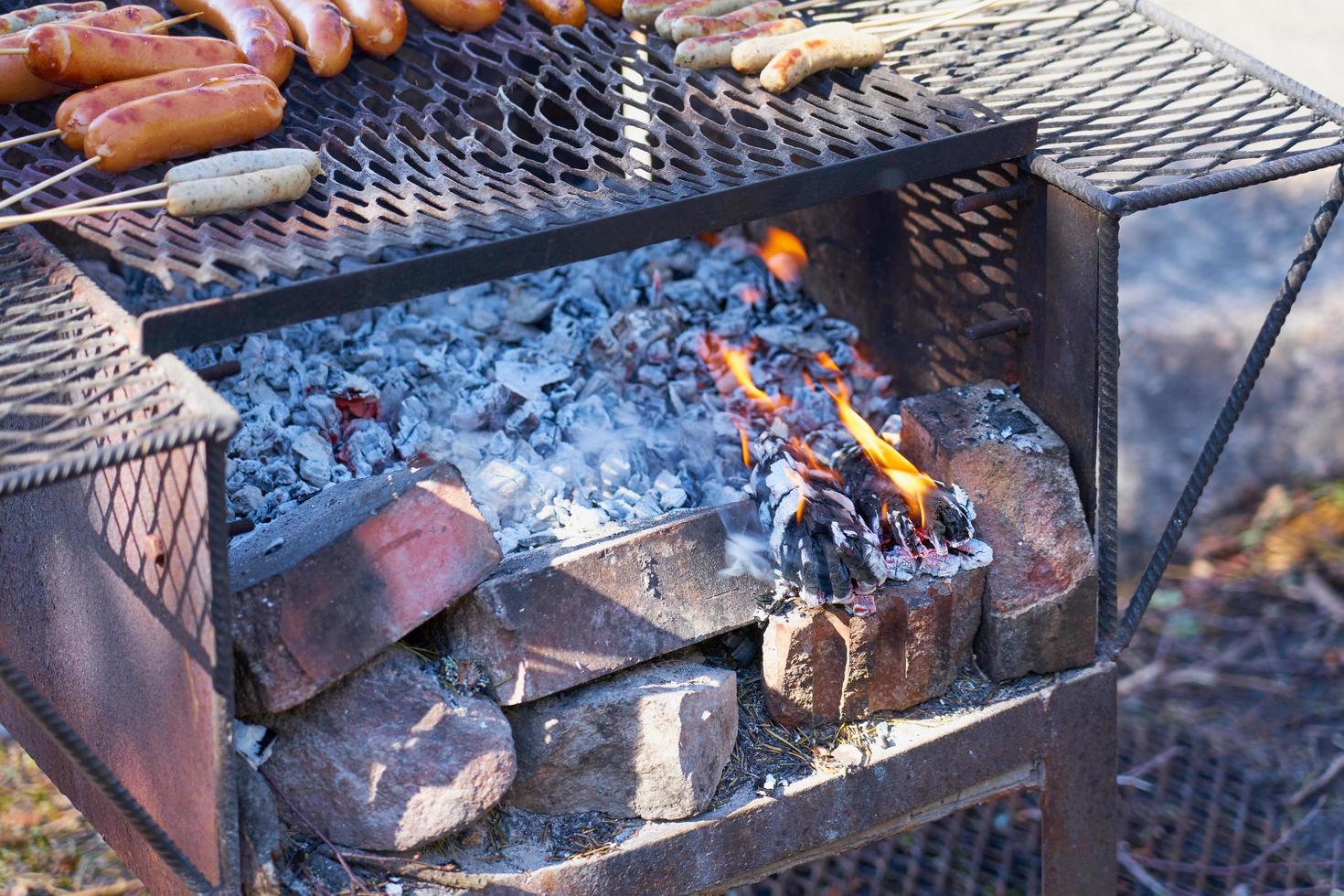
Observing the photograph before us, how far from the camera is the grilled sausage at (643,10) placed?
2943 millimetres

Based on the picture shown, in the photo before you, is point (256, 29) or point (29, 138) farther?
point (256, 29)

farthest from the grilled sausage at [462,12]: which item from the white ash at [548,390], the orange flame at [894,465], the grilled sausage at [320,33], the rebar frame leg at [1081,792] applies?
the rebar frame leg at [1081,792]

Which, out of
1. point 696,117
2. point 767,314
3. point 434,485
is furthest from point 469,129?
point 767,314

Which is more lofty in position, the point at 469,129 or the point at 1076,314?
the point at 469,129

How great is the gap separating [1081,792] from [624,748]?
104 cm

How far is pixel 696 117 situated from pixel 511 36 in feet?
1.96

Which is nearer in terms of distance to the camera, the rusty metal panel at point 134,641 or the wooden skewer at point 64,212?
the rusty metal panel at point 134,641

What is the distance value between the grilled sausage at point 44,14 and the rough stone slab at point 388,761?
1.40 meters

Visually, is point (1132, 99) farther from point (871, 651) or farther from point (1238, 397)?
point (871, 651)

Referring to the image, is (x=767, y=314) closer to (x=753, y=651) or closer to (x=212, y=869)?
(x=753, y=651)

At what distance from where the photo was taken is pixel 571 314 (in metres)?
3.37

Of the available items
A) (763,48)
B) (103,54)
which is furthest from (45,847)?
(763,48)

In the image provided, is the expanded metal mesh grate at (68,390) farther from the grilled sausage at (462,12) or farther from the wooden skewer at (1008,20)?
the wooden skewer at (1008,20)

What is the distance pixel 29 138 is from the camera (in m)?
2.28
